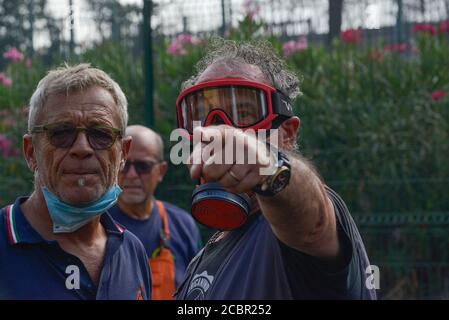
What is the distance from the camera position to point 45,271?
3.26m

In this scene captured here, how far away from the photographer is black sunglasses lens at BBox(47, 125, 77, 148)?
338 cm

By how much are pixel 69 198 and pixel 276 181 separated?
152cm

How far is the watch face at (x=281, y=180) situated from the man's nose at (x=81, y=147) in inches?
58.0

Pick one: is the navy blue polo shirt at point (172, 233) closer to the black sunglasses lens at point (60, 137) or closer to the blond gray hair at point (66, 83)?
the blond gray hair at point (66, 83)

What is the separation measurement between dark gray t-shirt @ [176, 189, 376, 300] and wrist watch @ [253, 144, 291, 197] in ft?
0.84

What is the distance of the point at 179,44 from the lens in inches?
291

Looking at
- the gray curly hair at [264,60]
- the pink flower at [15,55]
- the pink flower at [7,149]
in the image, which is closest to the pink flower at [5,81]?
the pink flower at [15,55]

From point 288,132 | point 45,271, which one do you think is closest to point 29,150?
point 45,271

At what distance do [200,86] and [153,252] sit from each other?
112 inches

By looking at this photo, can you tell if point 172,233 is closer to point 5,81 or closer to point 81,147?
point 81,147

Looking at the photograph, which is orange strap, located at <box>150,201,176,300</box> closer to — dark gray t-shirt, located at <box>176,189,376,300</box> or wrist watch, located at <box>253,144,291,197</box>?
dark gray t-shirt, located at <box>176,189,376,300</box>

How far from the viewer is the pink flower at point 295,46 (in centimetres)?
721

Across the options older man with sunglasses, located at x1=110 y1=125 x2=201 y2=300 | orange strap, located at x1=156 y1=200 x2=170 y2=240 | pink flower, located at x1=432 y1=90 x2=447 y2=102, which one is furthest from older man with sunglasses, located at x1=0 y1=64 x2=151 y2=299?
pink flower, located at x1=432 y1=90 x2=447 y2=102
